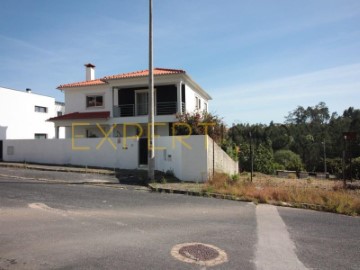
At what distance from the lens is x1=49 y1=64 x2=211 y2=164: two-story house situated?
2436cm

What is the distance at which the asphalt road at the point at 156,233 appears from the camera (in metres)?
5.29

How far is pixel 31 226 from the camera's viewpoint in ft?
23.3

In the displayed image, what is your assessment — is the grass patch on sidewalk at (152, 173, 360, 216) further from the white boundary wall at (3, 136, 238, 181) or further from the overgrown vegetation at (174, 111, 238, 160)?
the overgrown vegetation at (174, 111, 238, 160)

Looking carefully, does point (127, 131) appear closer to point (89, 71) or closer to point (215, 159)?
point (89, 71)

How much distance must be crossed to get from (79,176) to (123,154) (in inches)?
130

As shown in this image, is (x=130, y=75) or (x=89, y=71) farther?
(x=89, y=71)

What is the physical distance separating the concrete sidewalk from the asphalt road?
11.3 ft

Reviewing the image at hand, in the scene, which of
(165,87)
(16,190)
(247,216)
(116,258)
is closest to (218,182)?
(247,216)

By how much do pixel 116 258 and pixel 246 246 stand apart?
7.80 feet

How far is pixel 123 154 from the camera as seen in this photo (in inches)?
744

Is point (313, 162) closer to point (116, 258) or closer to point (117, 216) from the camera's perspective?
point (117, 216)

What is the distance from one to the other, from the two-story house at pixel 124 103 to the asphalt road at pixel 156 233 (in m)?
13.8

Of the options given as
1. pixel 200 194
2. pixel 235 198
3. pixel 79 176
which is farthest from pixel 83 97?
pixel 235 198

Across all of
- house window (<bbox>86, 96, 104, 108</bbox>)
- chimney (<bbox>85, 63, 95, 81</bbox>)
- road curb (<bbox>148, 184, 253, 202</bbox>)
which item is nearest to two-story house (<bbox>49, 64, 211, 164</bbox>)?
house window (<bbox>86, 96, 104, 108</bbox>)
